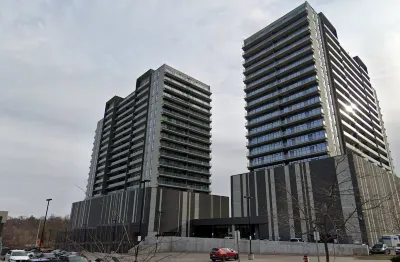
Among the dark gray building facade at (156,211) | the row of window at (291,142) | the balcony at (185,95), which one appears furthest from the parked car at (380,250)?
the balcony at (185,95)

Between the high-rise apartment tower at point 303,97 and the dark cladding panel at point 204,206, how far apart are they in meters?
17.4

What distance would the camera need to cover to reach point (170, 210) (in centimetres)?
8344

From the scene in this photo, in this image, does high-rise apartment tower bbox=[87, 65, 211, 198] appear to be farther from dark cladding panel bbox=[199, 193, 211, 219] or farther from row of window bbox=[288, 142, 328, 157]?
row of window bbox=[288, 142, 328, 157]

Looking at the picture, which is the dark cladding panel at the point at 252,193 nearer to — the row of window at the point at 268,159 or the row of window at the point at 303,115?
the row of window at the point at 268,159

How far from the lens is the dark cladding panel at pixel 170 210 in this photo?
269 feet

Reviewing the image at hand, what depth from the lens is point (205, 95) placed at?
118 meters

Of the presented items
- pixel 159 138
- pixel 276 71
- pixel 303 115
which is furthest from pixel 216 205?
pixel 276 71

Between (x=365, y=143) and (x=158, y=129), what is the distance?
6545cm

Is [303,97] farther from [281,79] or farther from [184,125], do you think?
[184,125]

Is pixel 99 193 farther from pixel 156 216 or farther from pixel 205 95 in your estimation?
pixel 205 95

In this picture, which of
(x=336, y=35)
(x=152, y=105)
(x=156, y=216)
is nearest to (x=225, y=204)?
(x=156, y=216)

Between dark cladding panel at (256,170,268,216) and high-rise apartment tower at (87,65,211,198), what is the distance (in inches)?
1143

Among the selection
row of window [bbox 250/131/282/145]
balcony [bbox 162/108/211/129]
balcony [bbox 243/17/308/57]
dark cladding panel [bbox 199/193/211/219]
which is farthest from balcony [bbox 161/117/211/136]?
balcony [bbox 243/17/308/57]

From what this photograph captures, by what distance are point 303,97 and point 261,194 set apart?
2891 cm
